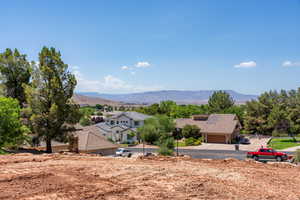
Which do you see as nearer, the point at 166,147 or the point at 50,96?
the point at 50,96

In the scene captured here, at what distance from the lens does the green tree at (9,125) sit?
827 inches

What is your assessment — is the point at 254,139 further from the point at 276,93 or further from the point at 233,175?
the point at 233,175

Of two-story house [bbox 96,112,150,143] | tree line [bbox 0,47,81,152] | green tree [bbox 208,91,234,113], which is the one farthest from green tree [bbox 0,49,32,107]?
green tree [bbox 208,91,234,113]

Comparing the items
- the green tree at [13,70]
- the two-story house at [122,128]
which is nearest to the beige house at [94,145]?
the green tree at [13,70]

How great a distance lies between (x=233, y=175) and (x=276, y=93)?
68500mm

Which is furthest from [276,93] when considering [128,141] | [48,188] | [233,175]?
[48,188]

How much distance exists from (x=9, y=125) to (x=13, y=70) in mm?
7851

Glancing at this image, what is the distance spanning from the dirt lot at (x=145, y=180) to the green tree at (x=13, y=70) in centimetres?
1553

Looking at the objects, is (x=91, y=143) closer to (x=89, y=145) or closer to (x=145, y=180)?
(x=89, y=145)

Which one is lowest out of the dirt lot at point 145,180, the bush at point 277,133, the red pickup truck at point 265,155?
the bush at point 277,133

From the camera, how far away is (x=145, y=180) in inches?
410

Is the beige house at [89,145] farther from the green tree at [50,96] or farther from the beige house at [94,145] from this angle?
the green tree at [50,96]

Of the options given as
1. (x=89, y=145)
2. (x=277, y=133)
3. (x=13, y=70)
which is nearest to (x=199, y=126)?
(x=277, y=133)

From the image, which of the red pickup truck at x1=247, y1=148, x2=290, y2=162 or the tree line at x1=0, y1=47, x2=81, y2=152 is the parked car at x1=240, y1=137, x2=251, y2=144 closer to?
the red pickup truck at x1=247, y1=148, x2=290, y2=162
